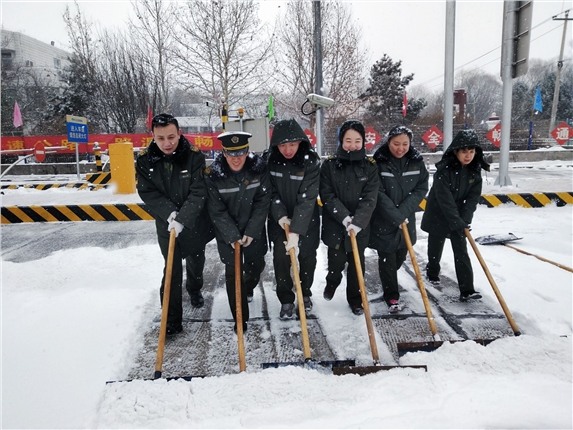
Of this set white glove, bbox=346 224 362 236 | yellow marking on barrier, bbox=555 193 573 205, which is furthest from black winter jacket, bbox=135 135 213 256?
yellow marking on barrier, bbox=555 193 573 205

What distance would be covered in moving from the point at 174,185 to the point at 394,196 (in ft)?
6.84

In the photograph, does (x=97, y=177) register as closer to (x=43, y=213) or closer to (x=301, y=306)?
(x=43, y=213)

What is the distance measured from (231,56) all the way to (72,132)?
9.11 metres

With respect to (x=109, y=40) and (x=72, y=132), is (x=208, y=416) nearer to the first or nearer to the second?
(x=72, y=132)

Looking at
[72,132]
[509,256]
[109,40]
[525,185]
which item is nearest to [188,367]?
[509,256]

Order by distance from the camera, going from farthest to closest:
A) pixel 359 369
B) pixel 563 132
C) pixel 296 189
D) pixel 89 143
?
1. pixel 89 143
2. pixel 563 132
3. pixel 296 189
4. pixel 359 369

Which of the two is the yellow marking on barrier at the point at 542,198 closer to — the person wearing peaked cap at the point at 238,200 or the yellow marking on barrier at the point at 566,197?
the yellow marking on barrier at the point at 566,197

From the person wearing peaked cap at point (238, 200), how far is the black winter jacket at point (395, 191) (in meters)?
1.13

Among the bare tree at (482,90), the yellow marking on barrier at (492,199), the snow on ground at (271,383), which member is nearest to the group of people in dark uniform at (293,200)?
the snow on ground at (271,383)

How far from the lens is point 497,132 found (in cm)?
1636

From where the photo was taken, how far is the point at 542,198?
298 inches

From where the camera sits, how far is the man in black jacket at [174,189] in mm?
3291

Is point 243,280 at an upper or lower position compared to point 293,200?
lower

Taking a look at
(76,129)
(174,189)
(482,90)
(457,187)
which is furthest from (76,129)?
(482,90)
